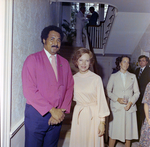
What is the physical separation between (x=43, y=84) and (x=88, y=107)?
474 millimetres

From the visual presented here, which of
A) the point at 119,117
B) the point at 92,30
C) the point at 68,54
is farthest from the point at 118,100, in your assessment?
the point at 92,30

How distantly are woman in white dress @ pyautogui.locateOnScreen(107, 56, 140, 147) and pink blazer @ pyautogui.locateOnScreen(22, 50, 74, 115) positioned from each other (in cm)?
72

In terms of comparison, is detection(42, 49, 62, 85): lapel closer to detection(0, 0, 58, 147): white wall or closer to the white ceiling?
detection(0, 0, 58, 147): white wall

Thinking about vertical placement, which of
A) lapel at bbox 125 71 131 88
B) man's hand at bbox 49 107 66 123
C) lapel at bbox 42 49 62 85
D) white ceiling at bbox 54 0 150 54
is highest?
white ceiling at bbox 54 0 150 54

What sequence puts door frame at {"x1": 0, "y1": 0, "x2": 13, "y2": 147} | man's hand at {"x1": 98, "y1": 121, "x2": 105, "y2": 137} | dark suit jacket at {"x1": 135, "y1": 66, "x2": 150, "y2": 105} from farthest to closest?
dark suit jacket at {"x1": 135, "y1": 66, "x2": 150, "y2": 105}
man's hand at {"x1": 98, "y1": 121, "x2": 105, "y2": 137}
door frame at {"x1": 0, "y1": 0, "x2": 13, "y2": 147}

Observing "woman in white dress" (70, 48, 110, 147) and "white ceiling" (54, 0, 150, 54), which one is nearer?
"woman in white dress" (70, 48, 110, 147)

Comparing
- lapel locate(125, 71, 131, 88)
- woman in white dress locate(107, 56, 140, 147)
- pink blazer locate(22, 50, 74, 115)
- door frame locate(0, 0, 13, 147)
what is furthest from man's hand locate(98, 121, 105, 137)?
door frame locate(0, 0, 13, 147)


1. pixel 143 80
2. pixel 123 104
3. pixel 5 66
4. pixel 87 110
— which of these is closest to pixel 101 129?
pixel 87 110

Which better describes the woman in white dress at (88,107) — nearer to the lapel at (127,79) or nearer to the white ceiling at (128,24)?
the lapel at (127,79)

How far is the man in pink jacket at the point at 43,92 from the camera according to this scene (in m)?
1.17

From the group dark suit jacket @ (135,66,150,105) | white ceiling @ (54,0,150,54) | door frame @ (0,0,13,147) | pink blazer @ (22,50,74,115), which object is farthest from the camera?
white ceiling @ (54,0,150,54)

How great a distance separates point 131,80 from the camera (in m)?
1.86

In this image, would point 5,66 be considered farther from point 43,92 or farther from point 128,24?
point 128,24

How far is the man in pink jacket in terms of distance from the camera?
1166mm
